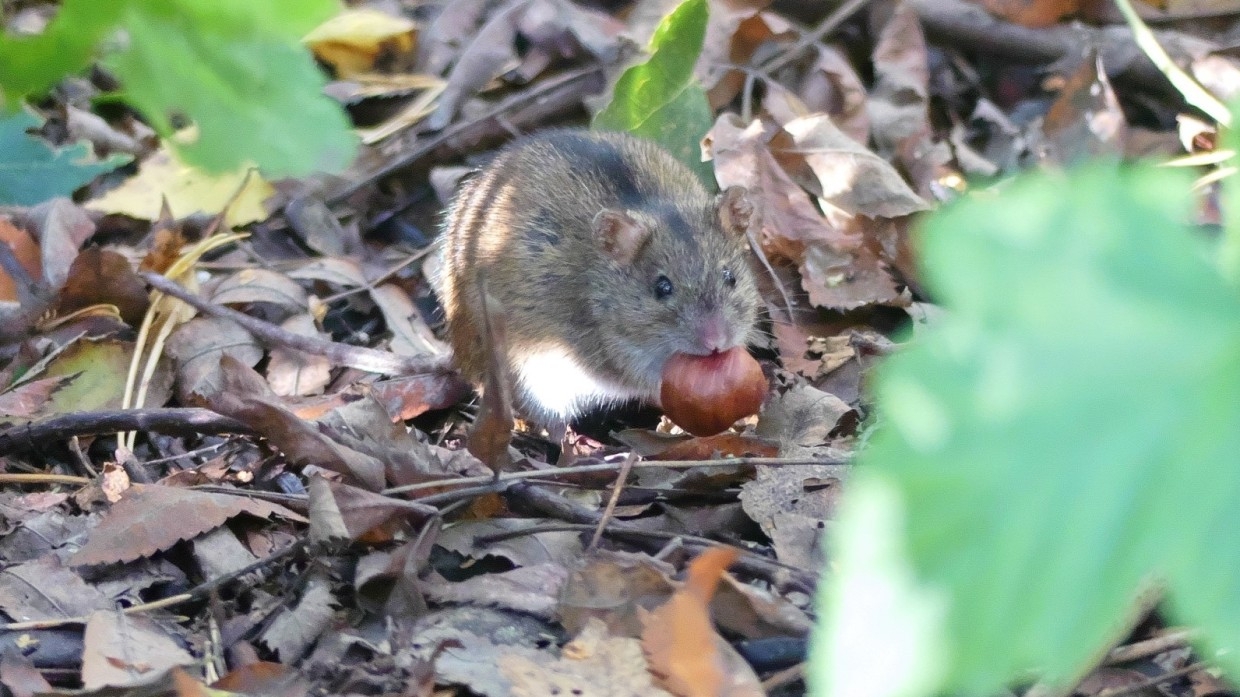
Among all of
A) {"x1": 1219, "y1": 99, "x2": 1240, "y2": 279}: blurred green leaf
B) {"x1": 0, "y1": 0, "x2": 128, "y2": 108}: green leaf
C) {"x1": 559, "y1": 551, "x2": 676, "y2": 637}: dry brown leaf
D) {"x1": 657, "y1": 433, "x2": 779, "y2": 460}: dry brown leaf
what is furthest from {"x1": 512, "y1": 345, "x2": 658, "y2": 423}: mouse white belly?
{"x1": 1219, "y1": 99, "x2": 1240, "y2": 279}: blurred green leaf

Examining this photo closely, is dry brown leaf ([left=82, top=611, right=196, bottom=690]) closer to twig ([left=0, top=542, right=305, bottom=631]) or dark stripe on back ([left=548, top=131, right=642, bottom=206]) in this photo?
twig ([left=0, top=542, right=305, bottom=631])

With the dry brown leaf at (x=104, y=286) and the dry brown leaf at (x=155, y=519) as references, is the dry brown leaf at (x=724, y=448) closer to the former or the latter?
the dry brown leaf at (x=155, y=519)

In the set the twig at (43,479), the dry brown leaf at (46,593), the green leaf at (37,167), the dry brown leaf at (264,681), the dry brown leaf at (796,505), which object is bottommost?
the dry brown leaf at (46,593)

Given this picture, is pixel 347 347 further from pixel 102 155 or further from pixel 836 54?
pixel 836 54

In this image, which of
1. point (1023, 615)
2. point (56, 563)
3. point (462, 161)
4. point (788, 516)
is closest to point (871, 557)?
point (1023, 615)

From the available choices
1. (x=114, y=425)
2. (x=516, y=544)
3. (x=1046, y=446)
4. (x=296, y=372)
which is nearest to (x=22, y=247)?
(x=296, y=372)

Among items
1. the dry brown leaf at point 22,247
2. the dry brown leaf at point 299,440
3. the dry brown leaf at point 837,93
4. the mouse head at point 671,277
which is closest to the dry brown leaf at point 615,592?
the dry brown leaf at point 299,440

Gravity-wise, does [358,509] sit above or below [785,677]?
below

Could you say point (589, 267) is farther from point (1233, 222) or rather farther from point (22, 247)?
point (1233, 222)
